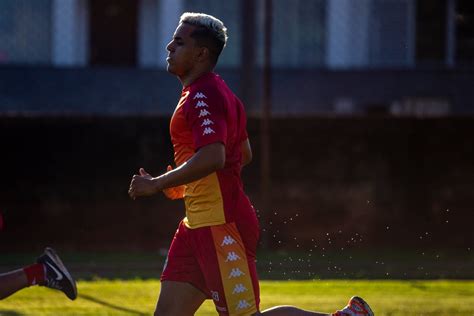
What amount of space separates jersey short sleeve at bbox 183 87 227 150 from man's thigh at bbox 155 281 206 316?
0.67 m

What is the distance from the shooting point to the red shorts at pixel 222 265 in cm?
523

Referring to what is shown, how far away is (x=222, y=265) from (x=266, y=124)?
7.05 meters

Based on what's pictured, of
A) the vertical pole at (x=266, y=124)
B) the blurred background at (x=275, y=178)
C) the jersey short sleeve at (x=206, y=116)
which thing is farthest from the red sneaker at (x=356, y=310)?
the vertical pole at (x=266, y=124)

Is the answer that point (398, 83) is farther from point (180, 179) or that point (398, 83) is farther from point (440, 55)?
point (180, 179)

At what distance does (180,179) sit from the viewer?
5031 millimetres

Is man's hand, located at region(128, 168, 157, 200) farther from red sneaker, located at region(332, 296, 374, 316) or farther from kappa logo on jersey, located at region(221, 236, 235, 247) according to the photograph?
red sneaker, located at region(332, 296, 374, 316)

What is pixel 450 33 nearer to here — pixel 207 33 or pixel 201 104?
pixel 207 33

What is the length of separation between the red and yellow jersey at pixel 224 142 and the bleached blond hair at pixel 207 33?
144 millimetres

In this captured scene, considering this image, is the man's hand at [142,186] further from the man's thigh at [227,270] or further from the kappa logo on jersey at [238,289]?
the kappa logo on jersey at [238,289]

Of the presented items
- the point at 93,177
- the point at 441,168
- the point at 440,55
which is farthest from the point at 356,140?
the point at 440,55

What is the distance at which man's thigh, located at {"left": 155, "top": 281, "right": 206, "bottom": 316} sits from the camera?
5281 millimetres

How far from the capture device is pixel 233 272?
524cm

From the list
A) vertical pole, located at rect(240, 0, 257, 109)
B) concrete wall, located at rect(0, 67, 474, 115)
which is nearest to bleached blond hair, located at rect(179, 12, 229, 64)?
vertical pole, located at rect(240, 0, 257, 109)

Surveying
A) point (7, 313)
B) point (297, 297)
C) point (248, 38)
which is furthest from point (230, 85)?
point (7, 313)
